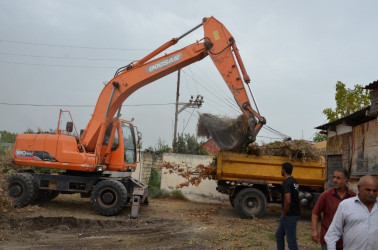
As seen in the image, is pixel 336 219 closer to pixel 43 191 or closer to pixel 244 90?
pixel 244 90

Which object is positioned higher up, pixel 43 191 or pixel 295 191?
pixel 295 191

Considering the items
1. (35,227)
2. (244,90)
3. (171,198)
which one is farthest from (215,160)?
(35,227)

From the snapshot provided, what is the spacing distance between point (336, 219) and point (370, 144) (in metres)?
5.16

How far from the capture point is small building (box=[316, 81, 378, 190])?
7.43 metres

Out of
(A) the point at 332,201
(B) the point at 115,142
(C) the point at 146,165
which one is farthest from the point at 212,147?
(A) the point at 332,201

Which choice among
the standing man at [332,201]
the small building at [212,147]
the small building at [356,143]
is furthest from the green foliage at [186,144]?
the standing man at [332,201]

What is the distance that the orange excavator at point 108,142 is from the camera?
9.77 m

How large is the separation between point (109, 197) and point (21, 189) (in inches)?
103

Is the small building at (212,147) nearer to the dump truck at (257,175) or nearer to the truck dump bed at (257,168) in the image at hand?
the truck dump bed at (257,168)

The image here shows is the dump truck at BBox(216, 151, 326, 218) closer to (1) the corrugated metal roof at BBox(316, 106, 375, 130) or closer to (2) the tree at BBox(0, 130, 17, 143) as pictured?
(1) the corrugated metal roof at BBox(316, 106, 375, 130)

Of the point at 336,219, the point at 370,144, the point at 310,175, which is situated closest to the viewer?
the point at 336,219

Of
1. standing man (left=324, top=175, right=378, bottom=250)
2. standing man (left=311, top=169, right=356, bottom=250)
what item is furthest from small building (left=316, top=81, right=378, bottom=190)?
standing man (left=324, top=175, right=378, bottom=250)

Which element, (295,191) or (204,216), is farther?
(204,216)

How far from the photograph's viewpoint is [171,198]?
14648 millimetres
